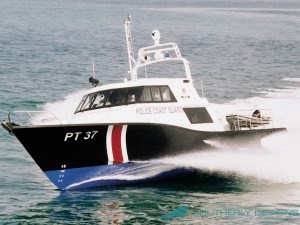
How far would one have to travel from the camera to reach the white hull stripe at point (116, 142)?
1745 cm

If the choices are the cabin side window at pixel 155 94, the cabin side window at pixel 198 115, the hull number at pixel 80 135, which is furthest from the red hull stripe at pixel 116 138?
the cabin side window at pixel 198 115

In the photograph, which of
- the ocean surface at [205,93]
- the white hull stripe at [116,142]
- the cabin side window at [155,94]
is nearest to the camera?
the ocean surface at [205,93]

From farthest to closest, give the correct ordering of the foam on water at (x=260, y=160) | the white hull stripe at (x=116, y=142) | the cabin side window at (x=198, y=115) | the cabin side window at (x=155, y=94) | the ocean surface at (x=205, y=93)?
the cabin side window at (x=198, y=115) < the cabin side window at (x=155, y=94) < the foam on water at (x=260, y=160) < the white hull stripe at (x=116, y=142) < the ocean surface at (x=205, y=93)

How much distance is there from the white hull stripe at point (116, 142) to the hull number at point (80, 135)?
1.44 ft

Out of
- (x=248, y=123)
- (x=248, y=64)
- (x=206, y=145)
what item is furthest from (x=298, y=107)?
(x=248, y=64)

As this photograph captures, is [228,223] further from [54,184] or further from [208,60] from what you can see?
[208,60]

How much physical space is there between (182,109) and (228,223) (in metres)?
4.68

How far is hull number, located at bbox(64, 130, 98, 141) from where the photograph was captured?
17.3 metres

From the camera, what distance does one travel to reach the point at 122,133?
57.4 feet

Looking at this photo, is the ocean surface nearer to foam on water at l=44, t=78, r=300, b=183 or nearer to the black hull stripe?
foam on water at l=44, t=78, r=300, b=183

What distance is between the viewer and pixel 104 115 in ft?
59.7

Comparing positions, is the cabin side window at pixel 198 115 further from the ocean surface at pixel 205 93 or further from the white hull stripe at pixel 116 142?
the white hull stripe at pixel 116 142

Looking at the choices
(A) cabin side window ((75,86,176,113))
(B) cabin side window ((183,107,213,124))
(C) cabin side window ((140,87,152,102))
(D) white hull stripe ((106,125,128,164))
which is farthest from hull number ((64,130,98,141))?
(B) cabin side window ((183,107,213,124))

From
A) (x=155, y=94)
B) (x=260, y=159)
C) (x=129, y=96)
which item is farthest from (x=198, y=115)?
(x=260, y=159)
